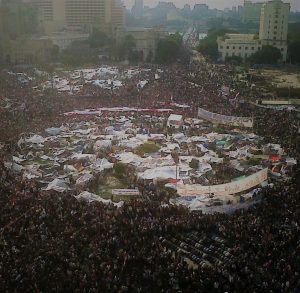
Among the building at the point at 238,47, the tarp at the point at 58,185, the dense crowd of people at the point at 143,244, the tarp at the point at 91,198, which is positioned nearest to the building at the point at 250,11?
the building at the point at 238,47

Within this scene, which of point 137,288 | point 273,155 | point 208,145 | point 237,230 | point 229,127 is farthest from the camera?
point 229,127

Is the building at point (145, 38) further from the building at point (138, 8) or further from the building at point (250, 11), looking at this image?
the building at point (138, 8)

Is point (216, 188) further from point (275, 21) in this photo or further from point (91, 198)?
point (275, 21)

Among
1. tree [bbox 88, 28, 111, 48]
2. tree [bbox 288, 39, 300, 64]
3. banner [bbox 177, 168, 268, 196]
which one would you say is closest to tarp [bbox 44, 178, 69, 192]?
banner [bbox 177, 168, 268, 196]

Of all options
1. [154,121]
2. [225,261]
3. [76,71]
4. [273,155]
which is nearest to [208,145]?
[273,155]

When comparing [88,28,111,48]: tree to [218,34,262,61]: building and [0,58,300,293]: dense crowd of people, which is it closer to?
[218,34,262,61]: building

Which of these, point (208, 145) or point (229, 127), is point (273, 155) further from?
point (229, 127)
